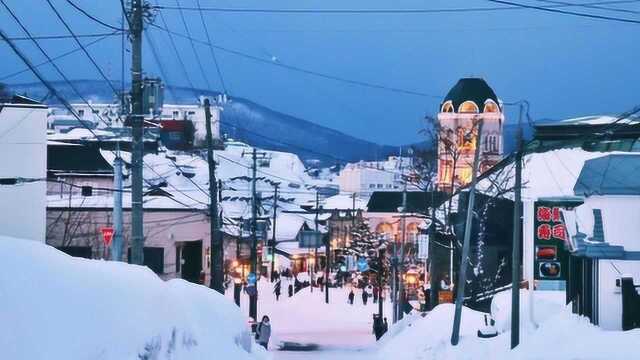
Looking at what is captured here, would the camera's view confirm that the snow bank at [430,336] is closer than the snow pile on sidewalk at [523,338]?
No

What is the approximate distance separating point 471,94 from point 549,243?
82.5m

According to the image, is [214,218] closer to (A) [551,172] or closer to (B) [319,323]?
(A) [551,172]

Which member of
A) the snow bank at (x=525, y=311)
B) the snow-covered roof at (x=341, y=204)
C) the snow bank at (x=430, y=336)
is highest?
the snow-covered roof at (x=341, y=204)

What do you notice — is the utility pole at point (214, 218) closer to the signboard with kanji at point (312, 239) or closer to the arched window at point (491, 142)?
the signboard with kanji at point (312, 239)

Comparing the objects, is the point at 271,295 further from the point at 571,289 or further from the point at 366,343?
the point at 571,289

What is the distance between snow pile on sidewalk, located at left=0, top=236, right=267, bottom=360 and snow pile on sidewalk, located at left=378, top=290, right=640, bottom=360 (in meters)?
9.49

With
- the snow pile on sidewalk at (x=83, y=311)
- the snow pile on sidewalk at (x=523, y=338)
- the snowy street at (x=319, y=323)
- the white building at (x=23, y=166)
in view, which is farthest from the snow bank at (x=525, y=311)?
the white building at (x=23, y=166)

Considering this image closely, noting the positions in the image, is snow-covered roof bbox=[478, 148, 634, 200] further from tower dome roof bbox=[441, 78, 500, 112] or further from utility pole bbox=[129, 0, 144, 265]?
tower dome roof bbox=[441, 78, 500, 112]

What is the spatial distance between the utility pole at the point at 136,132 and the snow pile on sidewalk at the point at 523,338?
906 cm

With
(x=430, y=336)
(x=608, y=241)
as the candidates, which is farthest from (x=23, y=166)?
(x=608, y=241)

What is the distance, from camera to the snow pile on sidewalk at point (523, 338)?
69.3 ft

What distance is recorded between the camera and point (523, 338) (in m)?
25.4

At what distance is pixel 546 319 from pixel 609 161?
16.3 feet

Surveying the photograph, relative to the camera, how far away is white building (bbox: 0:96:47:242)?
34.8 metres
